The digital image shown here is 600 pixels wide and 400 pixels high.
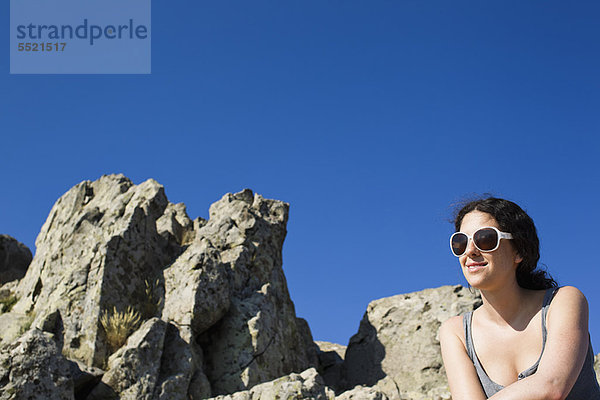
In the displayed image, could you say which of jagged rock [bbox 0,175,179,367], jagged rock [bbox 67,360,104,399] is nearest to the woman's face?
jagged rock [bbox 67,360,104,399]

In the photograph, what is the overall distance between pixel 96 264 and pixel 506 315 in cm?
1384

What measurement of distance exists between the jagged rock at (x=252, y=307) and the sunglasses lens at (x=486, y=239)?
11.8 metres

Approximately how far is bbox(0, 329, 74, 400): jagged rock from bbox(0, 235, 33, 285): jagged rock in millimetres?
16371

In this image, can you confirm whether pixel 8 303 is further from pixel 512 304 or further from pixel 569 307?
pixel 569 307

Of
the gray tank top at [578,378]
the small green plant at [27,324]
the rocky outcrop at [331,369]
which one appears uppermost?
the small green plant at [27,324]

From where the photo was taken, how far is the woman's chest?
3875 millimetres

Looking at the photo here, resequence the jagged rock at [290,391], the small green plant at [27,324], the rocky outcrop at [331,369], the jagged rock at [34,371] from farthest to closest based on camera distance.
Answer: the rocky outcrop at [331,369], the small green plant at [27,324], the jagged rock at [34,371], the jagged rock at [290,391]

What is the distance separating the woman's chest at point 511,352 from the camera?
153 inches

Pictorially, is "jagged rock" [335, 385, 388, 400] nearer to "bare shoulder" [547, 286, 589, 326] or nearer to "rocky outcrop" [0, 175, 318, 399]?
"rocky outcrop" [0, 175, 318, 399]

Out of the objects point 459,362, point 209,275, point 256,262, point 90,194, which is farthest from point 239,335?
point 459,362

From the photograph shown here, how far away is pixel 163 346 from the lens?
44.8 feet

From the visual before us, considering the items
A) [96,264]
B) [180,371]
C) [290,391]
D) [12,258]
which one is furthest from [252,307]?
[12,258]

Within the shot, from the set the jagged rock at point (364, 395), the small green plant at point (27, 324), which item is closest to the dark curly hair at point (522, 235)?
the jagged rock at point (364, 395)

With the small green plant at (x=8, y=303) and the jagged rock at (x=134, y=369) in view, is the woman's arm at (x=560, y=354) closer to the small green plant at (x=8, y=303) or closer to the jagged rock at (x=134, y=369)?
the jagged rock at (x=134, y=369)
